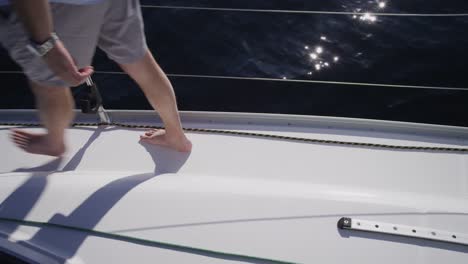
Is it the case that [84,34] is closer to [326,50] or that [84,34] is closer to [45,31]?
[45,31]

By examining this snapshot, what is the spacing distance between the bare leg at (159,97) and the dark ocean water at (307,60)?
44.3 inches

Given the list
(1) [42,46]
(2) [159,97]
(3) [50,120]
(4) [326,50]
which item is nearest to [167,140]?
(2) [159,97]

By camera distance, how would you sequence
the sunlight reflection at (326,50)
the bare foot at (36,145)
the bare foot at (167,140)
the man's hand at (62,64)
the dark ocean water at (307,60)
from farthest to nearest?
the sunlight reflection at (326,50) < the dark ocean water at (307,60) < the bare foot at (167,140) < the bare foot at (36,145) < the man's hand at (62,64)

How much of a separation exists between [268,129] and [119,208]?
755 millimetres

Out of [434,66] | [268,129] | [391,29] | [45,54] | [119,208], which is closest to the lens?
[45,54]

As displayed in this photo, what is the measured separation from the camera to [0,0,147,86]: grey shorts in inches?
46.6

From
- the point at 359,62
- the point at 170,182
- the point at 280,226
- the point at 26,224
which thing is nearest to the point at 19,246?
the point at 26,224

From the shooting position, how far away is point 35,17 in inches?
41.2

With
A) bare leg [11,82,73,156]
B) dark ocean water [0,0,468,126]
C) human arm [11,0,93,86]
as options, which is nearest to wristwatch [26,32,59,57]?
human arm [11,0,93,86]

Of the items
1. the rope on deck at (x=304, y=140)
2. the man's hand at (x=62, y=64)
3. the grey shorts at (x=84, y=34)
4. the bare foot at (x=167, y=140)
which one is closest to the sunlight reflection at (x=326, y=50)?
the rope on deck at (x=304, y=140)

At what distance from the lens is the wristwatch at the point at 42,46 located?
43.3 inches

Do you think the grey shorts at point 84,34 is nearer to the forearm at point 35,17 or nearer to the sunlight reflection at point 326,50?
the forearm at point 35,17

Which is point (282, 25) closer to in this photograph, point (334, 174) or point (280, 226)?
point (334, 174)

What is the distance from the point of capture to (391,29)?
3203 millimetres
